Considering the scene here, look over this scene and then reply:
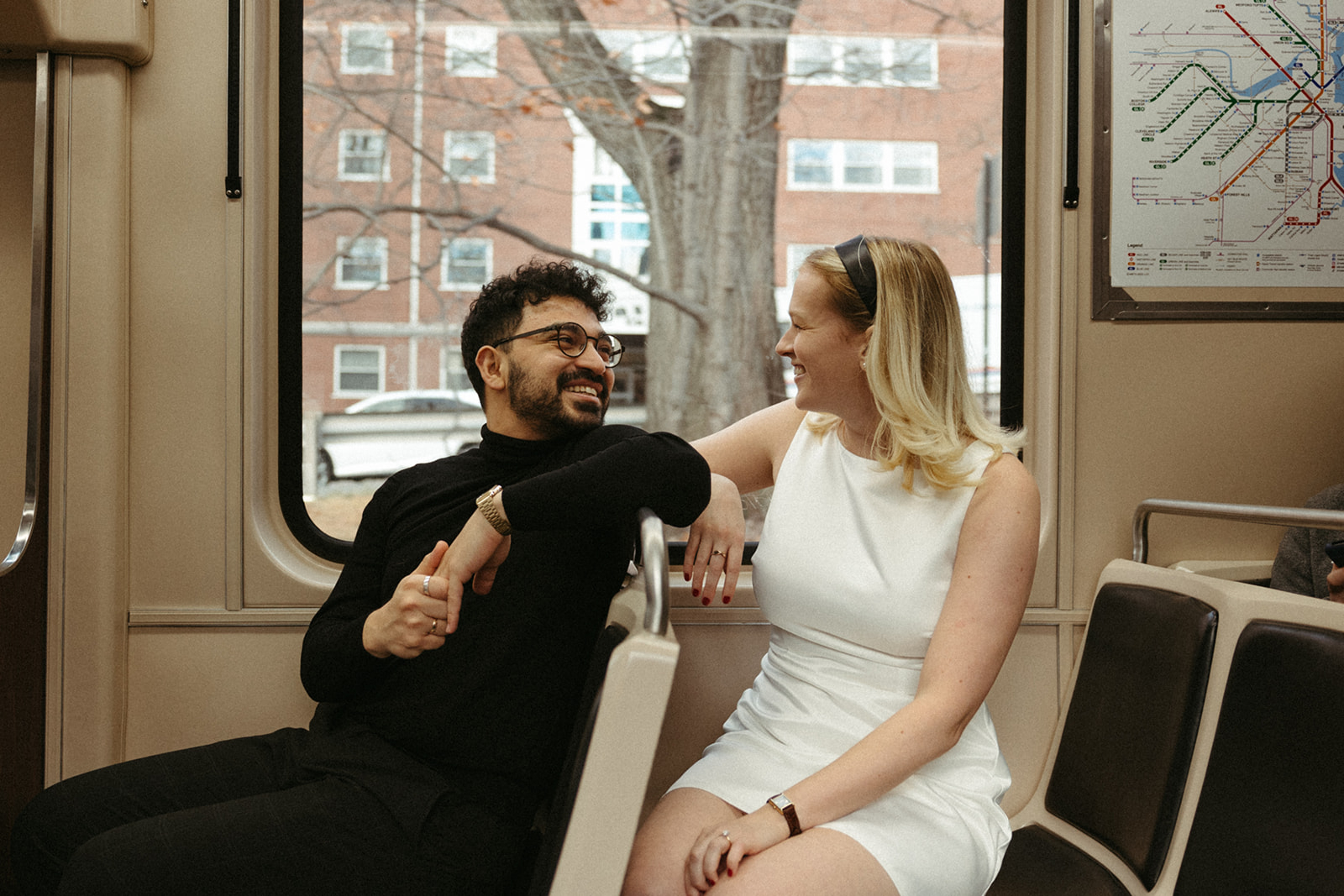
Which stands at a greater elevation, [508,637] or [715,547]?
[715,547]

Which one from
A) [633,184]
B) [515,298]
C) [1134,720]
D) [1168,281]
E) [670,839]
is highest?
[633,184]

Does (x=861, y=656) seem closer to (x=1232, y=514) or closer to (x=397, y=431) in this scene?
(x=1232, y=514)

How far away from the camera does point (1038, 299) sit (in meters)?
2.21

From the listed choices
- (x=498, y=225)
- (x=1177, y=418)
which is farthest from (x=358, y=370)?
(x=1177, y=418)

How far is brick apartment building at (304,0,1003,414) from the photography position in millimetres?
2211

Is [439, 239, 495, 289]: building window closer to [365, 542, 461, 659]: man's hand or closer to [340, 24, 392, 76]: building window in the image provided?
[340, 24, 392, 76]: building window

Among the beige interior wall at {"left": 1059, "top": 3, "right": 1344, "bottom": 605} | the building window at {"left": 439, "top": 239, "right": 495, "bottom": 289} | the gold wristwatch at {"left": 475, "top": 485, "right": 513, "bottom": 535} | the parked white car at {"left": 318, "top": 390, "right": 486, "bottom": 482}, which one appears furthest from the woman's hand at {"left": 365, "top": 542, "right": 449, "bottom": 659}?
the beige interior wall at {"left": 1059, "top": 3, "right": 1344, "bottom": 605}

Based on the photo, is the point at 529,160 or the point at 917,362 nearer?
the point at 917,362

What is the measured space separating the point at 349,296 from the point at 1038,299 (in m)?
1.67

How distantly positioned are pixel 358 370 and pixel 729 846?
1436 mm

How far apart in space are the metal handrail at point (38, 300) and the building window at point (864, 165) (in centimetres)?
167

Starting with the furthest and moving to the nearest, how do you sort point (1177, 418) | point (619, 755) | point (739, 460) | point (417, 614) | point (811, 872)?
point (1177, 418) → point (739, 460) → point (417, 614) → point (811, 872) → point (619, 755)

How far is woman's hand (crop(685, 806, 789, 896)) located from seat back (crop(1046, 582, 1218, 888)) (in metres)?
0.77

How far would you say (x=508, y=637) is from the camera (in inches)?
61.5
